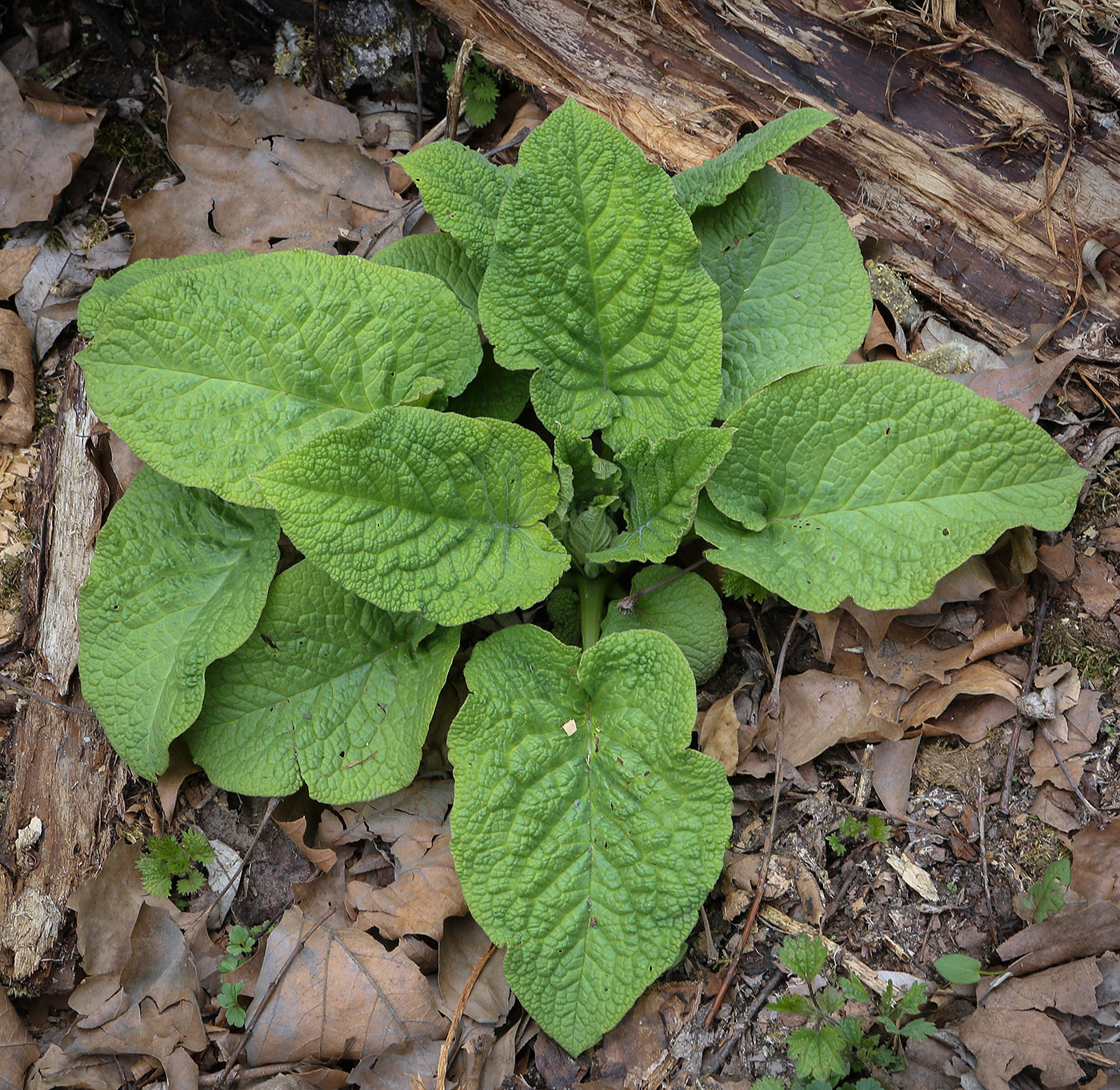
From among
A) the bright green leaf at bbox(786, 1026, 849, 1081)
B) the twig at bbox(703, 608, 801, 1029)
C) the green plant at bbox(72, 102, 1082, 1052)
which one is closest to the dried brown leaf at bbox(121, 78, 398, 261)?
the green plant at bbox(72, 102, 1082, 1052)

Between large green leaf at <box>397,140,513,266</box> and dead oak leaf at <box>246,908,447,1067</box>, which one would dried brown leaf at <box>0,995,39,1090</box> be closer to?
dead oak leaf at <box>246,908,447,1067</box>

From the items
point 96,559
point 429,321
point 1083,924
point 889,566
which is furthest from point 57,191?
point 1083,924

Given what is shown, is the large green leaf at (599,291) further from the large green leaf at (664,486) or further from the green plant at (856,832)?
the green plant at (856,832)

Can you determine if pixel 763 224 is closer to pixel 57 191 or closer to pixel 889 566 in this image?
pixel 889 566

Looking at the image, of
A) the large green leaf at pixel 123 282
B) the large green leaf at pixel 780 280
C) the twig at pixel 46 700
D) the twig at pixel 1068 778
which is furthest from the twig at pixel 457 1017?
the large green leaf at pixel 123 282

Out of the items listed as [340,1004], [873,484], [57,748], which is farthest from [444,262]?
[340,1004]
